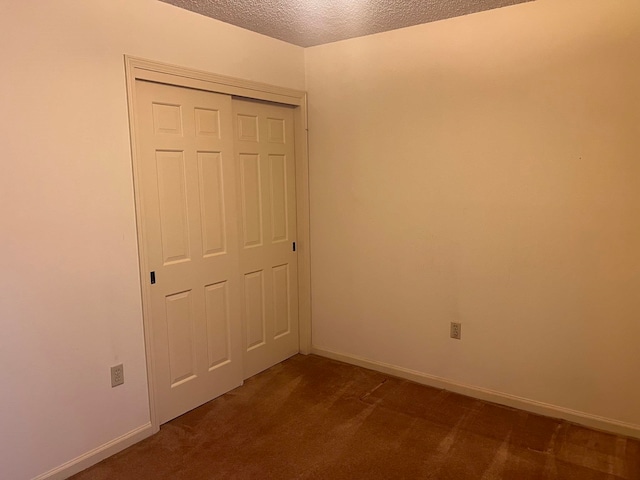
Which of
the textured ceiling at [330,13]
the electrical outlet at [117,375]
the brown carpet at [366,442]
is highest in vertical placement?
the textured ceiling at [330,13]

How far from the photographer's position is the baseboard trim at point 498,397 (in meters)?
2.63

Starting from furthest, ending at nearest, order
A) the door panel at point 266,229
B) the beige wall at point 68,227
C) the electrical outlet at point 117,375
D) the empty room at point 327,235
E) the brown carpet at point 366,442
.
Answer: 1. the door panel at point 266,229
2. the electrical outlet at point 117,375
3. the brown carpet at point 366,442
4. the empty room at point 327,235
5. the beige wall at point 68,227

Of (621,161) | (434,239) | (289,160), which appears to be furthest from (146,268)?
(621,161)

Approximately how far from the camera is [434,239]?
311 cm

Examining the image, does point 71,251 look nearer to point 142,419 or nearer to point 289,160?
point 142,419

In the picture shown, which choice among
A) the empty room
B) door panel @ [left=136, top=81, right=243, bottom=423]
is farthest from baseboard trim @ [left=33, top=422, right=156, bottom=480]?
door panel @ [left=136, top=81, right=243, bottom=423]

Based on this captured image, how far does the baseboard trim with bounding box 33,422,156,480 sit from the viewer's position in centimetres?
226

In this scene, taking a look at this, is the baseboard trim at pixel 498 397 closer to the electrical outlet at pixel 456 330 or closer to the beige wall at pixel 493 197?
the beige wall at pixel 493 197

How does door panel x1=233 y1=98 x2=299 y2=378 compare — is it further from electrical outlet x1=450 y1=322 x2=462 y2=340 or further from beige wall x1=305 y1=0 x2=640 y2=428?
electrical outlet x1=450 y1=322 x2=462 y2=340

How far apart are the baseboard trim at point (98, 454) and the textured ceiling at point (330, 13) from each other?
244 centimetres

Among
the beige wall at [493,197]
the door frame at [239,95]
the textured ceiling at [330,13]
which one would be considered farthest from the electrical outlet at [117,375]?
the textured ceiling at [330,13]

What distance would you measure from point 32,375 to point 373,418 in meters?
1.88

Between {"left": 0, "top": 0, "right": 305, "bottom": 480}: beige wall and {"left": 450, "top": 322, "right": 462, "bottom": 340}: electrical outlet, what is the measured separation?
6.53 feet

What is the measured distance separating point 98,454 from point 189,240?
4.17 ft
